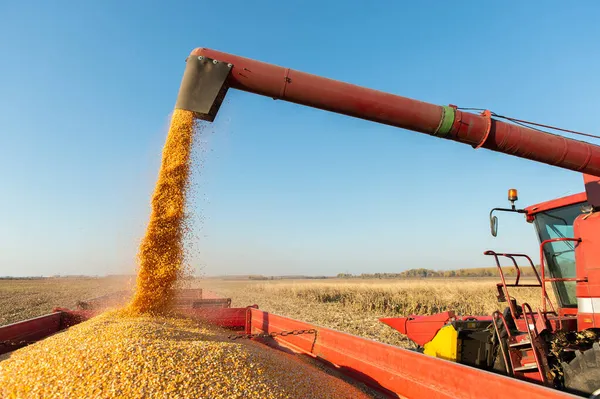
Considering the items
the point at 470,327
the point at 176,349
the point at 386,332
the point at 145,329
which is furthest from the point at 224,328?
the point at 386,332

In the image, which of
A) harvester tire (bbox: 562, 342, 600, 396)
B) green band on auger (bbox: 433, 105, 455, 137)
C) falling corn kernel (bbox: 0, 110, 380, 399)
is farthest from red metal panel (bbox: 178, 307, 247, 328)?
harvester tire (bbox: 562, 342, 600, 396)

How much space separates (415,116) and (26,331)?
170 inches

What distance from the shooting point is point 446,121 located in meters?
3.03

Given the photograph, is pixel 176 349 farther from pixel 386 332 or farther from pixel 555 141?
pixel 386 332

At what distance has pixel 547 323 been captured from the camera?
331 cm

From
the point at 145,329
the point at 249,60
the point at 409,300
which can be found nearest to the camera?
the point at 249,60

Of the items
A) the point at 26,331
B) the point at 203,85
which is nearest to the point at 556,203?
the point at 203,85

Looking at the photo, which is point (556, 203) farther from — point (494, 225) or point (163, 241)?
point (163, 241)

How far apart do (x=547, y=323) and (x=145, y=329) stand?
3.39 m

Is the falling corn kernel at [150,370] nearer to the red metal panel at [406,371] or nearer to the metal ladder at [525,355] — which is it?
the red metal panel at [406,371]

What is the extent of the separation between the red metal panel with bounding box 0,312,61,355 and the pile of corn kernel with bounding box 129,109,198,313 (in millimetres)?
972

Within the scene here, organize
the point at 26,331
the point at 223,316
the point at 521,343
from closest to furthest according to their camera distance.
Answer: the point at 521,343, the point at 26,331, the point at 223,316

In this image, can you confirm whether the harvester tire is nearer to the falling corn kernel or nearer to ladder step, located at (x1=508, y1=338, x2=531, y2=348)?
ladder step, located at (x1=508, y1=338, x2=531, y2=348)

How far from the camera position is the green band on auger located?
119 inches
